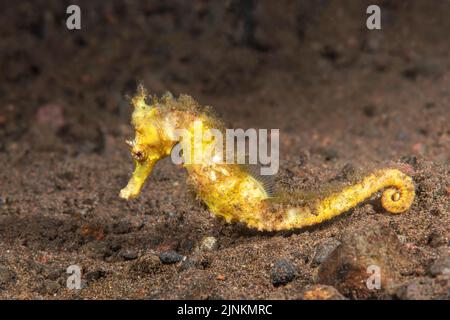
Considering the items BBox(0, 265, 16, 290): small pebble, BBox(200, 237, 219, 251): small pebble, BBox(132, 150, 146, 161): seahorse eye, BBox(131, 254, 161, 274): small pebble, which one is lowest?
BBox(0, 265, 16, 290): small pebble

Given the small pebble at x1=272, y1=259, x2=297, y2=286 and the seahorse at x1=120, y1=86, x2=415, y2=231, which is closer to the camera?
the small pebble at x1=272, y1=259, x2=297, y2=286

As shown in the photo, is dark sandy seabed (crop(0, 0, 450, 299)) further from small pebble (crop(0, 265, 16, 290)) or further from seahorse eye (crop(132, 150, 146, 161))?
seahorse eye (crop(132, 150, 146, 161))

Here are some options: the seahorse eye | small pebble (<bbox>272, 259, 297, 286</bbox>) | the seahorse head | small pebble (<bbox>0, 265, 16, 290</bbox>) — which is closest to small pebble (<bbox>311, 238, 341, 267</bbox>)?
small pebble (<bbox>272, 259, 297, 286</bbox>)

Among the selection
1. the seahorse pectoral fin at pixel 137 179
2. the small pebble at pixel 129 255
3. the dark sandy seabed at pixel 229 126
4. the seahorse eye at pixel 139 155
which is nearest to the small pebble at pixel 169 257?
the dark sandy seabed at pixel 229 126

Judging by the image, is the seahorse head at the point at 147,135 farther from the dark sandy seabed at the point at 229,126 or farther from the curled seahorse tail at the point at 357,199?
the curled seahorse tail at the point at 357,199

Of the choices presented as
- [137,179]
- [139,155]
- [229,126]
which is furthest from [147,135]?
[229,126]

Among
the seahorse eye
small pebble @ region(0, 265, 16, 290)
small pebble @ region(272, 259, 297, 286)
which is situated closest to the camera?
small pebble @ region(272, 259, 297, 286)
